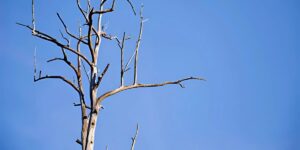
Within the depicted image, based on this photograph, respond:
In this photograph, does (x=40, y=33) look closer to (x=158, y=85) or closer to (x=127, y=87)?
(x=127, y=87)

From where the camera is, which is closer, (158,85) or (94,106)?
(94,106)

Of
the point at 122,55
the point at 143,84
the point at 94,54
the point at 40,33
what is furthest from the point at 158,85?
the point at 40,33

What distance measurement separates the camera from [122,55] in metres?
4.25

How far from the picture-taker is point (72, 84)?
4.42 metres

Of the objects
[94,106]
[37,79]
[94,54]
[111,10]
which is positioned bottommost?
[94,106]

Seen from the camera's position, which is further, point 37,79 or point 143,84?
point 37,79

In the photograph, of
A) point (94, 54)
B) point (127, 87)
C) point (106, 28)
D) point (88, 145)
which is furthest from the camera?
point (106, 28)

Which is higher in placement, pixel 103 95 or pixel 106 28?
pixel 106 28

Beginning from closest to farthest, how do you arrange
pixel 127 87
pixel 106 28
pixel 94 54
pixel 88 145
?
pixel 88 145
pixel 127 87
pixel 94 54
pixel 106 28

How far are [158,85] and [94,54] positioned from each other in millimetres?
911

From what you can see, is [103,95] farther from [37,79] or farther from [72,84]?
[37,79]

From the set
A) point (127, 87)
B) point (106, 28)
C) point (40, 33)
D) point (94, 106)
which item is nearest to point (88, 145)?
point (94, 106)

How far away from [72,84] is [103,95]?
22.6 inches

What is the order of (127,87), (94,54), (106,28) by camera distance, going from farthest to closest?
(106,28) → (94,54) → (127,87)
